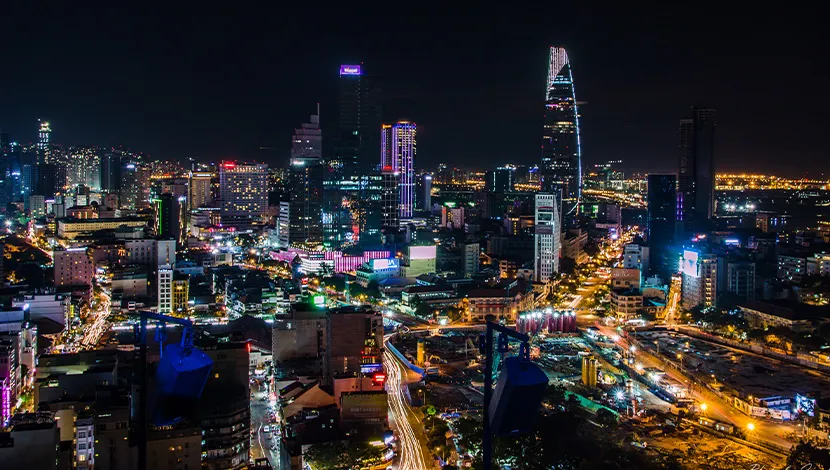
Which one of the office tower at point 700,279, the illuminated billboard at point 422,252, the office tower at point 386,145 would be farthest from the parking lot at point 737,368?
the office tower at point 386,145

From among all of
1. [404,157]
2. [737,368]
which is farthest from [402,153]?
[737,368]

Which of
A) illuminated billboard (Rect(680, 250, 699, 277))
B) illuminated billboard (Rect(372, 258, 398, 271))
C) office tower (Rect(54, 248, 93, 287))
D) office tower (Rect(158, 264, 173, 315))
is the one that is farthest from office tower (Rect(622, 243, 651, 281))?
office tower (Rect(54, 248, 93, 287))

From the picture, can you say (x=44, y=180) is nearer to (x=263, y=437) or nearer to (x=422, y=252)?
(x=422, y=252)

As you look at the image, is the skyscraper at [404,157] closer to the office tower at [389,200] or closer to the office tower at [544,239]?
the office tower at [389,200]

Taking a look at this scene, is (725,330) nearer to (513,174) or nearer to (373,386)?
(373,386)

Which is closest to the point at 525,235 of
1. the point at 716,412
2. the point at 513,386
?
the point at 716,412

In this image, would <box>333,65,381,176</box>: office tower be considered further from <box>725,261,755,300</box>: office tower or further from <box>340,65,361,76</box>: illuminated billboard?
<box>725,261,755,300</box>: office tower
